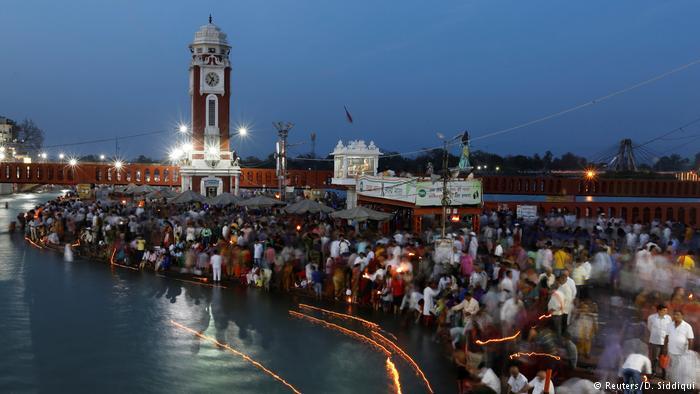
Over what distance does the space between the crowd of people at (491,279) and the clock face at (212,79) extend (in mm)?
16876

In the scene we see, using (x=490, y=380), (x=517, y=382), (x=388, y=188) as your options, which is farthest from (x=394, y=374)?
(x=388, y=188)

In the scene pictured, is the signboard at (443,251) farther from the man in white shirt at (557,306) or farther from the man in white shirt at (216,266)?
the man in white shirt at (216,266)

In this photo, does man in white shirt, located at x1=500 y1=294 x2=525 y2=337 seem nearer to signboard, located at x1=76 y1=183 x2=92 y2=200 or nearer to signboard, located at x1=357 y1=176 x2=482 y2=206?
signboard, located at x1=357 y1=176 x2=482 y2=206

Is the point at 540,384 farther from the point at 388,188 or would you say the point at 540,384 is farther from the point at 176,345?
the point at 388,188

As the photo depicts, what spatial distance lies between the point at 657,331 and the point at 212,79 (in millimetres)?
36896

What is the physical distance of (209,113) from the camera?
1650 inches

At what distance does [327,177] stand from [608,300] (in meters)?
39.2

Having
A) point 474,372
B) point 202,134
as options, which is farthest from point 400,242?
point 202,134

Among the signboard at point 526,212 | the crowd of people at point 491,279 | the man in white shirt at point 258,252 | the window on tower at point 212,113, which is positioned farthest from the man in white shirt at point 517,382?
the window on tower at point 212,113

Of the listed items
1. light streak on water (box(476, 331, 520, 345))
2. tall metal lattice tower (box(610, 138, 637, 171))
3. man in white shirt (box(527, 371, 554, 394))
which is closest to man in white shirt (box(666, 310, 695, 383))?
man in white shirt (box(527, 371, 554, 394))

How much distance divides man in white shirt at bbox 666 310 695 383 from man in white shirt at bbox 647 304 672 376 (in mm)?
91

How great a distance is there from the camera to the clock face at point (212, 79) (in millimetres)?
41500

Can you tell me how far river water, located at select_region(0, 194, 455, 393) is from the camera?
32.0 feet

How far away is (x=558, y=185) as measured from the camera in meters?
50.9
